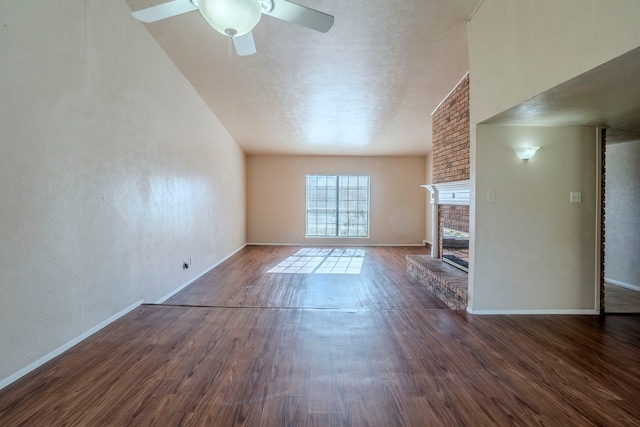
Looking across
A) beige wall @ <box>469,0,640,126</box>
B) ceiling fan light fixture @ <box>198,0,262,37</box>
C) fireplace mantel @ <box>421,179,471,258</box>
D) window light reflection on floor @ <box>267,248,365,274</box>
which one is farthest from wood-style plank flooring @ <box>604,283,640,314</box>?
ceiling fan light fixture @ <box>198,0,262,37</box>

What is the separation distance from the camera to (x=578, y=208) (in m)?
3.11

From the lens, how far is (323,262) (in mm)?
6297

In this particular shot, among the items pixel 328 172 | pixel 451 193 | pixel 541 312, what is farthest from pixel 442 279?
pixel 328 172

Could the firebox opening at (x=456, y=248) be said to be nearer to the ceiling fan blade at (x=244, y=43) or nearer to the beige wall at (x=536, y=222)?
the beige wall at (x=536, y=222)

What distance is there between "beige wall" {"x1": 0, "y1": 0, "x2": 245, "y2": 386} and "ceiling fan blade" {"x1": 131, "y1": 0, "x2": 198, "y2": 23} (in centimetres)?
82

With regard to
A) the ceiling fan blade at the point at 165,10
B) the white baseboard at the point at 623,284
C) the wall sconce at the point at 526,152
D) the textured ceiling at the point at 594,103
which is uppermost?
the ceiling fan blade at the point at 165,10

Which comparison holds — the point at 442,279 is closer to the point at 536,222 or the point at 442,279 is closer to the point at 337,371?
the point at 536,222

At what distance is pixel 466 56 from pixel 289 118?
Result: 3.14m

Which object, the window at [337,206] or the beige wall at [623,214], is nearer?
the beige wall at [623,214]

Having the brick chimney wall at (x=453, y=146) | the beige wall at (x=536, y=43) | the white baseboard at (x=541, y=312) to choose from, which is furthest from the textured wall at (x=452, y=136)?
the white baseboard at (x=541, y=312)

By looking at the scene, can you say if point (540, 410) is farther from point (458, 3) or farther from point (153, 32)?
point (153, 32)

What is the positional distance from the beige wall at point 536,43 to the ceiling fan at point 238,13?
1560mm

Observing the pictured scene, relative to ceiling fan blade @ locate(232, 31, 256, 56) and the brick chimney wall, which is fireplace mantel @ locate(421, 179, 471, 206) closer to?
the brick chimney wall

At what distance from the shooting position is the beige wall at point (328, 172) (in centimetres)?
854
